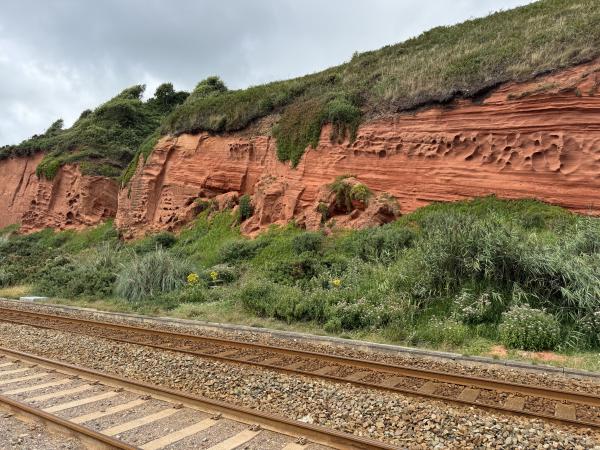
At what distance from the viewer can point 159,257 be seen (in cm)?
1886

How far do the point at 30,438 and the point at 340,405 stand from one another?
3.80m

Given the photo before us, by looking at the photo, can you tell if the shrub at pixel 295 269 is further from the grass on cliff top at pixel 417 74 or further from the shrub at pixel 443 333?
the grass on cliff top at pixel 417 74

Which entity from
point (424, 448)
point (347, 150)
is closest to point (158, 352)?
point (424, 448)

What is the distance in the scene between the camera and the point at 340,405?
6.71 metres

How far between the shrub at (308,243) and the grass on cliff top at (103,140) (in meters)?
22.3

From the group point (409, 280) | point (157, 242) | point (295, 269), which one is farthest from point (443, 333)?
point (157, 242)

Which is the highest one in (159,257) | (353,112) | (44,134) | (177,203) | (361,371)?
(44,134)

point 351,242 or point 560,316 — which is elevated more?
point 351,242

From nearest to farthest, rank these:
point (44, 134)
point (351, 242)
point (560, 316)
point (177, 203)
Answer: point (560, 316), point (351, 242), point (177, 203), point (44, 134)

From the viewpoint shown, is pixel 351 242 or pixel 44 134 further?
pixel 44 134

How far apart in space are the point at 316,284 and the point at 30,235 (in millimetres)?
28324

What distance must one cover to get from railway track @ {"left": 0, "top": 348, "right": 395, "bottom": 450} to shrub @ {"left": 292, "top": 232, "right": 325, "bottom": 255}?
11.0 metres

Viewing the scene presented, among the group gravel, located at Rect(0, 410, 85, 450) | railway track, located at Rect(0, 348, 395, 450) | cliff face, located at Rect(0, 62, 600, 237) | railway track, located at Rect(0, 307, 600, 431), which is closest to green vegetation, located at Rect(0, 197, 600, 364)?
cliff face, located at Rect(0, 62, 600, 237)

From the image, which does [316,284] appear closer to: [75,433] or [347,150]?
[347,150]
